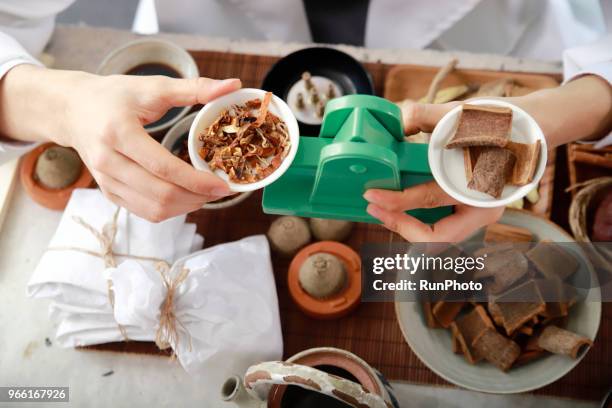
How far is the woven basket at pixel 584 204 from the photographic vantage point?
1062 millimetres

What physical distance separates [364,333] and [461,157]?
500 millimetres

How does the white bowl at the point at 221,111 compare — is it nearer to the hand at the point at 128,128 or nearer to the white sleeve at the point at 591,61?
the hand at the point at 128,128

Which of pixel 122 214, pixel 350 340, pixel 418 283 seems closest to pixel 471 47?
pixel 418 283

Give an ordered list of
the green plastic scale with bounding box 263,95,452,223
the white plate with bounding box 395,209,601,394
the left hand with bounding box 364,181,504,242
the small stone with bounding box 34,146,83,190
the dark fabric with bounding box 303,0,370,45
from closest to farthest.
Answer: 1. the green plastic scale with bounding box 263,95,452,223
2. the left hand with bounding box 364,181,504,242
3. the white plate with bounding box 395,209,601,394
4. the small stone with bounding box 34,146,83,190
5. the dark fabric with bounding box 303,0,370,45

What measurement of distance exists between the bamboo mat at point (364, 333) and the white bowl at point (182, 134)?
0.26ft

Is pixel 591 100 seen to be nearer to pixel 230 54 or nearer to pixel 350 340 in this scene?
pixel 350 340

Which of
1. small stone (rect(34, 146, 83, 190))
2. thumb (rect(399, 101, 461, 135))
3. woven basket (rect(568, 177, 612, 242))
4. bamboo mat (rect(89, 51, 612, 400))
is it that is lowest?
bamboo mat (rect(89, 51, 612, 400))

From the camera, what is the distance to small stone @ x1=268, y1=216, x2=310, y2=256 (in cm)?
113

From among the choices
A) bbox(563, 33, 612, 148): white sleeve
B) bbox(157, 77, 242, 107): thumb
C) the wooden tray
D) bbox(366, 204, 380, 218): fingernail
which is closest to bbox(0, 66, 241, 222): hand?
bbox(157, 77, 242, 107): thumb

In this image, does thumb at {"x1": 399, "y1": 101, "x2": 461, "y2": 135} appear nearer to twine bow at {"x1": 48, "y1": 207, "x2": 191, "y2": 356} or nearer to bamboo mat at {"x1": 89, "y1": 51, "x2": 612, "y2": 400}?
bamboo mat at {"x1": 89, "y1": 51, "x2": 612, "y2": 400}

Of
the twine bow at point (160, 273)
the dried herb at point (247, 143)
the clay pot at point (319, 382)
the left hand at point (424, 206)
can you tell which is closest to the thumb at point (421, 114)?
the left hand at point (424, 206)

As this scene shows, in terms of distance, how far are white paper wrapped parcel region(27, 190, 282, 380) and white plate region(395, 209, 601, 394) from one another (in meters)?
0.29

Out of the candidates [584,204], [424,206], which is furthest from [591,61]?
[424,206]

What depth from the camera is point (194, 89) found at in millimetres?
810
